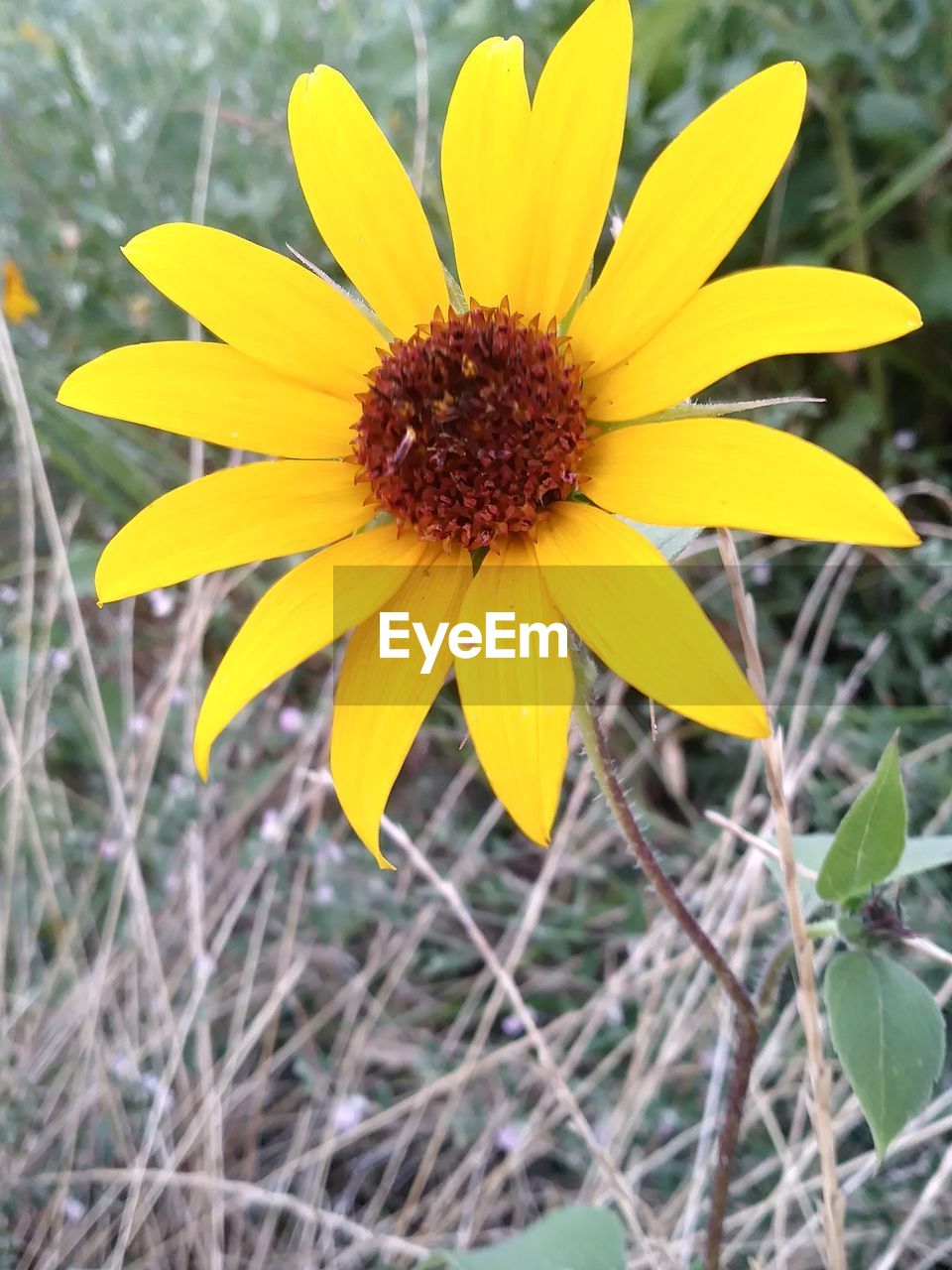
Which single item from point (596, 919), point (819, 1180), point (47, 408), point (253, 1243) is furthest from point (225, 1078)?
point (47, 408)

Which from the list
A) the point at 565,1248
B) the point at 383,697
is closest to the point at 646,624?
the point at 383,697

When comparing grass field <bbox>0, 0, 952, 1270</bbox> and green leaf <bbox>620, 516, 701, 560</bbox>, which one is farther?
grass field <bbox>0, 0, 952, 1270</bbox>

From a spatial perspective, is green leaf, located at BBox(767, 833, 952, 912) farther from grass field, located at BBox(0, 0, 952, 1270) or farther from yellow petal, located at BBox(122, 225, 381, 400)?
yellow petal, located at BBox(122, 225, 381, 400)

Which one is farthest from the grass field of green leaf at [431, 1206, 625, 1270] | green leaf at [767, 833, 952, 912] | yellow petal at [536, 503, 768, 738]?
yellow petal at [536, 503, 768, 738]

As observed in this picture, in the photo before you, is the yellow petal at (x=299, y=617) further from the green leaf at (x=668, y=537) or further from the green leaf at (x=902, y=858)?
the green leaf at (x=902, y=858)

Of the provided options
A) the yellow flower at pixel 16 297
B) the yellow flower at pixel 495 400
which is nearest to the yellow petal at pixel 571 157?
the yellow flower at pixel 495 400

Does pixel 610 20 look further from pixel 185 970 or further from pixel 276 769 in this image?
pixel 185 970
